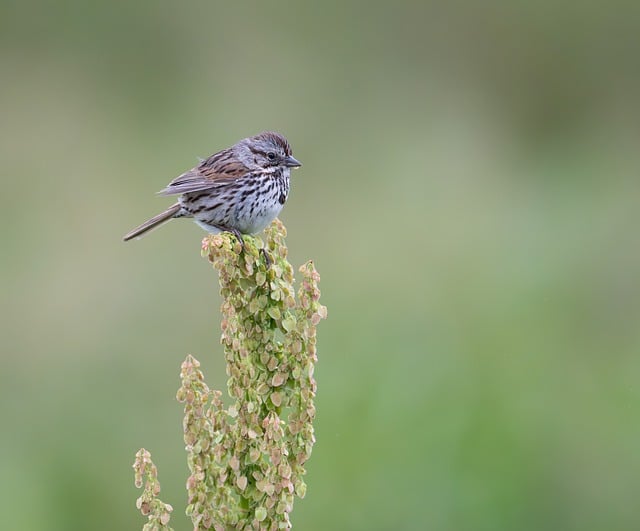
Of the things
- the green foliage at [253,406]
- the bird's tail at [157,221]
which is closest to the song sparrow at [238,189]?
the bird's tail at [157,221]

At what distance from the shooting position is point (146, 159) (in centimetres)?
986

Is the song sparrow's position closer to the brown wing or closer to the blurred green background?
the brown wing

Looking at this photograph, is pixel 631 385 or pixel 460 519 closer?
pixel 460 519

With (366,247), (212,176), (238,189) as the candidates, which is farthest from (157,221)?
(366,247)

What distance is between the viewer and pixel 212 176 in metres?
5.02

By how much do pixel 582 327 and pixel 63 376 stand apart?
3362 millimetres

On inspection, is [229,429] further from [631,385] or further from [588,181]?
[588,181]

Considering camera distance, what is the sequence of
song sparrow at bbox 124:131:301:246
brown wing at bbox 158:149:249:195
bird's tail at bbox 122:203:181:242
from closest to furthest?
1. song sparrow at bbox 124:131:301:246
2. brown wing at bbox 158:149:249:195
3. bird's tail at bbox 122:203:181:242

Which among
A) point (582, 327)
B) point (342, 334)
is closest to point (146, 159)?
point (342, 334)

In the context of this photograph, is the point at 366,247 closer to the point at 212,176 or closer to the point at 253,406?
the point at 212,176

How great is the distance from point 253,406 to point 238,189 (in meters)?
1.70

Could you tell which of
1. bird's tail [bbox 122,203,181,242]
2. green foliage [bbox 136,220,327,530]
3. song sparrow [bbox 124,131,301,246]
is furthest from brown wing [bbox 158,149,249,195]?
green foliage [bbox 136,220,327,530]

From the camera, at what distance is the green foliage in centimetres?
324

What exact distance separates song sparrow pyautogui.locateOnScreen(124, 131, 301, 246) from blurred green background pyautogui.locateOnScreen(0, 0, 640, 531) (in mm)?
1609
